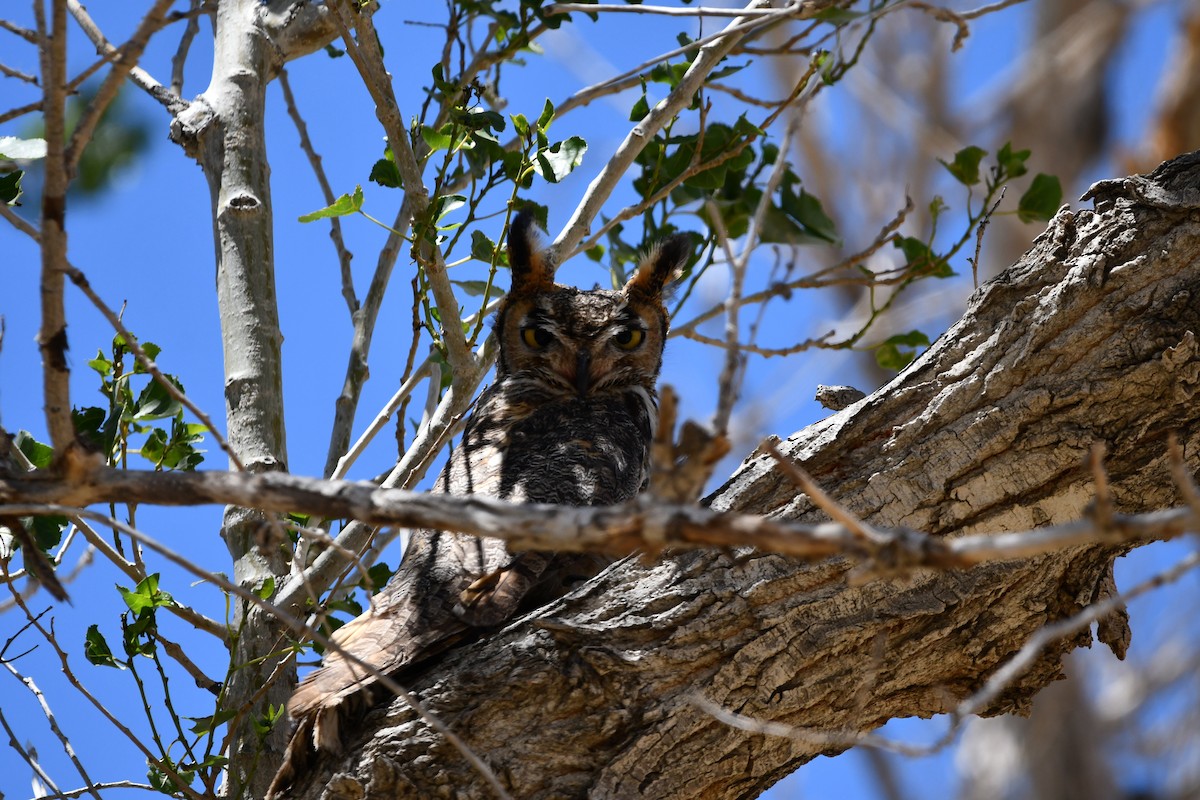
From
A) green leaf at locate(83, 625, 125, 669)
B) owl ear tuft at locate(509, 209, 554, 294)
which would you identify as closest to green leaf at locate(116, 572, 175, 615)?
green leaf at locate(83, 625, 125, 669)

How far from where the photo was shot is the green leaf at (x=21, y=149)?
2521mm

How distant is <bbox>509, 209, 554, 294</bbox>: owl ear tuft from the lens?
164 inches

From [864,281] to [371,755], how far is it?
2.13 m

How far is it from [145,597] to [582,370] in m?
1.81

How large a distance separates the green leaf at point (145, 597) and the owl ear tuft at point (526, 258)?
1.88 meters

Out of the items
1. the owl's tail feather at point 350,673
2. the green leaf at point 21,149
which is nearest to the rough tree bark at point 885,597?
the owl's tail feather at point 350,673

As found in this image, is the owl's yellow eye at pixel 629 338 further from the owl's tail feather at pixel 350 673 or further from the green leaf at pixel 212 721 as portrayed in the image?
the green leaf at pixel 212 721

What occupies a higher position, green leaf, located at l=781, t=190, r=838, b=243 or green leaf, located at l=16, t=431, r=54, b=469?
green leaf, located at l=781, t=190, r=838, b=243

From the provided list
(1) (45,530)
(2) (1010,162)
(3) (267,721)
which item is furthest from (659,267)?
(1) (45,530)

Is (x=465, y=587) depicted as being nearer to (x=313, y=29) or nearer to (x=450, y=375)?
(x=450, y=375)

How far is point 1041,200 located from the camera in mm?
3611

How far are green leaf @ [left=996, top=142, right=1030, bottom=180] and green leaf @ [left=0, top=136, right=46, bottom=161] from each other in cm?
271

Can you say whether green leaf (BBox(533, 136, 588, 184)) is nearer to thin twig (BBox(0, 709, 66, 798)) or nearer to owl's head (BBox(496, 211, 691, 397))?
owl's head (BBox(496, 211, 691, 397))

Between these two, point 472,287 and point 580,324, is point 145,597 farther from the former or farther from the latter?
point 580,324
